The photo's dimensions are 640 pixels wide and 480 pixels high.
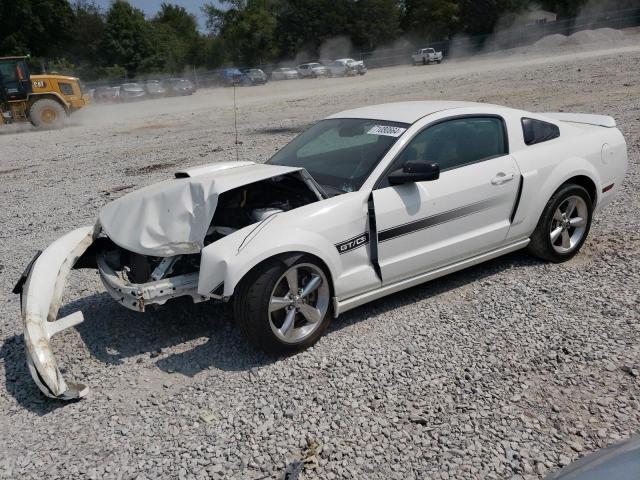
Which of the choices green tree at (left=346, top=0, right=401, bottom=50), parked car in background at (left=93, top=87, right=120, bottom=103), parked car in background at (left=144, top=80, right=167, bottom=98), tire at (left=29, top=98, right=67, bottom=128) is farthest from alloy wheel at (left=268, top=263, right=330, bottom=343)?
green tree at (left=346, top=0, right=401, bottom=50)

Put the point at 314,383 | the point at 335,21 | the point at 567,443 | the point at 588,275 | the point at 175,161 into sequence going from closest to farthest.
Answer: the point at 567,443 < the point at 314,383 < the point at 588,275 < the point at 175,161 < the point at 335,21

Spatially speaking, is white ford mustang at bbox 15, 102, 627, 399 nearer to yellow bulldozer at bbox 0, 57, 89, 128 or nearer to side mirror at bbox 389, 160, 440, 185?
side mirror at bbox 389, 160, 440, 185

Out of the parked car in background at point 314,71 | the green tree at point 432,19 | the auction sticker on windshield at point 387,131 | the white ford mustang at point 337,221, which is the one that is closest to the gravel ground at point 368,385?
the white ford mustang at point 337,221

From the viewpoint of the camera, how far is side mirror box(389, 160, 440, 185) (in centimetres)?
404

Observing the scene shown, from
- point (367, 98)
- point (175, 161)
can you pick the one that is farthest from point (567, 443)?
point (367, 98)

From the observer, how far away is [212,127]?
747 inches

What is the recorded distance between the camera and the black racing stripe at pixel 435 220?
411 cm

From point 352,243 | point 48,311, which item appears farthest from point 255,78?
point 48,311

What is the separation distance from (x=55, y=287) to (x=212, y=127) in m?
15.7

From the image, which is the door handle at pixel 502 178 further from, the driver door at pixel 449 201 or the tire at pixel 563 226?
the tire at pixel 563 226

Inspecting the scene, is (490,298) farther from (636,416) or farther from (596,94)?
(596,94)

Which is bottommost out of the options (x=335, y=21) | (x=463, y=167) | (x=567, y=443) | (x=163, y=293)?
(x=567, y=443)

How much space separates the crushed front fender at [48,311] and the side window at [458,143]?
248cm

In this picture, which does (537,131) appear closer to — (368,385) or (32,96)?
(368,385)
